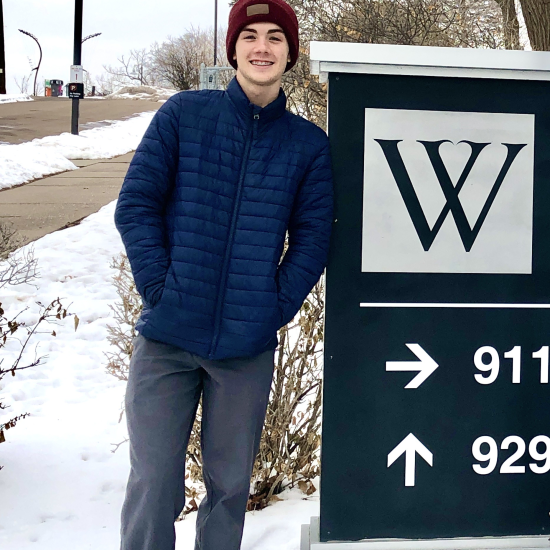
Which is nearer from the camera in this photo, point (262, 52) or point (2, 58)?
point (262, 52)

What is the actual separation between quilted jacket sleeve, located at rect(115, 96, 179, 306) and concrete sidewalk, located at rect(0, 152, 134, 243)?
571 cm

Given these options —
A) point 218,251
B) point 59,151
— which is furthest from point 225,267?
point 59,151

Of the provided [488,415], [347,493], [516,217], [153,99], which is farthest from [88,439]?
[153,99]

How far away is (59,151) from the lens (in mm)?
13930

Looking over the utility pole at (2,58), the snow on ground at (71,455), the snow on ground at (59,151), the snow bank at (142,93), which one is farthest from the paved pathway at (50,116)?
the snow on ground at (71,455)

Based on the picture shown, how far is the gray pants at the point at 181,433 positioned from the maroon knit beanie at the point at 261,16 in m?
0.92

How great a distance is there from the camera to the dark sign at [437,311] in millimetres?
1976

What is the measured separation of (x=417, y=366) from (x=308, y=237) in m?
0.48

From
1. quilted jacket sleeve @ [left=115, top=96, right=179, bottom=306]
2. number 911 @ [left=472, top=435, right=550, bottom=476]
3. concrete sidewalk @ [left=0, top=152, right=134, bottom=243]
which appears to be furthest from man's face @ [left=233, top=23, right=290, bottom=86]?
concrete sidewalk @ [left=0, top=152, right=134, bottom=243]

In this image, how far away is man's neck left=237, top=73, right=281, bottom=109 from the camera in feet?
6.71

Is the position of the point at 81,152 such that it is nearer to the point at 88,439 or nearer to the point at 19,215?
the point at 19,215

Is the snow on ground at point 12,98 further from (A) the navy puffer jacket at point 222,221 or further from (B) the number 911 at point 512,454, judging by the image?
(B) the number 911 at point 512,454

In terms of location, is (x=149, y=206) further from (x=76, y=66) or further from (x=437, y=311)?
(x=76, y=66)

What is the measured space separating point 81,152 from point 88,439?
448 inches
